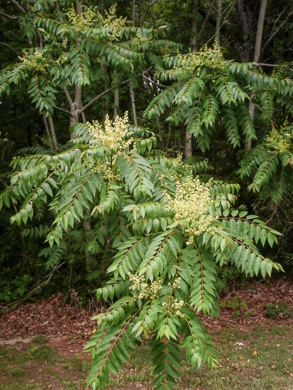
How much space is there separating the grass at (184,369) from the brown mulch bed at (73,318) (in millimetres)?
562

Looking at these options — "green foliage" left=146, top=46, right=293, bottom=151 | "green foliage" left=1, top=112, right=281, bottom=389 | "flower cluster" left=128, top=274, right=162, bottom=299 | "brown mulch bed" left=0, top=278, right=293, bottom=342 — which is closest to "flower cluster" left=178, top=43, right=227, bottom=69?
"green foliage" left=146, top=46, right=293, bottom=151

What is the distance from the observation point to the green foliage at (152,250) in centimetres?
249

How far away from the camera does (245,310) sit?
316 inches

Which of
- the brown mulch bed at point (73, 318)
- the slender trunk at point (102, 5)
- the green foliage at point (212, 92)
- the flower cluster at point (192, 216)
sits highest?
the slender trunk at point (102, 5)

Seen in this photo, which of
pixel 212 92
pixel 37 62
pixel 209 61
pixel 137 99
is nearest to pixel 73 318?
pixel 37 62

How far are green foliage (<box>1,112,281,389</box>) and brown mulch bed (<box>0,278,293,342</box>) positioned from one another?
4473 mm

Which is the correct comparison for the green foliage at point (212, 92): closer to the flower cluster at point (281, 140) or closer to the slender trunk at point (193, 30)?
the flower cluster at point (281, 140)

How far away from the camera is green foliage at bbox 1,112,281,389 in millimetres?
2490

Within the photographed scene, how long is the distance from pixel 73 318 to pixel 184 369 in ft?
9.09

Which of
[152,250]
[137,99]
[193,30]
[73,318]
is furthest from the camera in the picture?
[137,99]

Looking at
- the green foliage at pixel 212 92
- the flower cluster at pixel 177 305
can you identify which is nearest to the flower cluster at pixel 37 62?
the green foliage at pixel 212 92

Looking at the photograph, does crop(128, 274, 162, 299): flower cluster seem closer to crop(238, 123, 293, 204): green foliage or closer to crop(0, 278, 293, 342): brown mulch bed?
crop(238, 123, 293, 204): green foliage

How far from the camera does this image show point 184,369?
5.56 m

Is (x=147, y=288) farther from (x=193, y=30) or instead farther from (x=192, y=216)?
(x=193, y=30)
